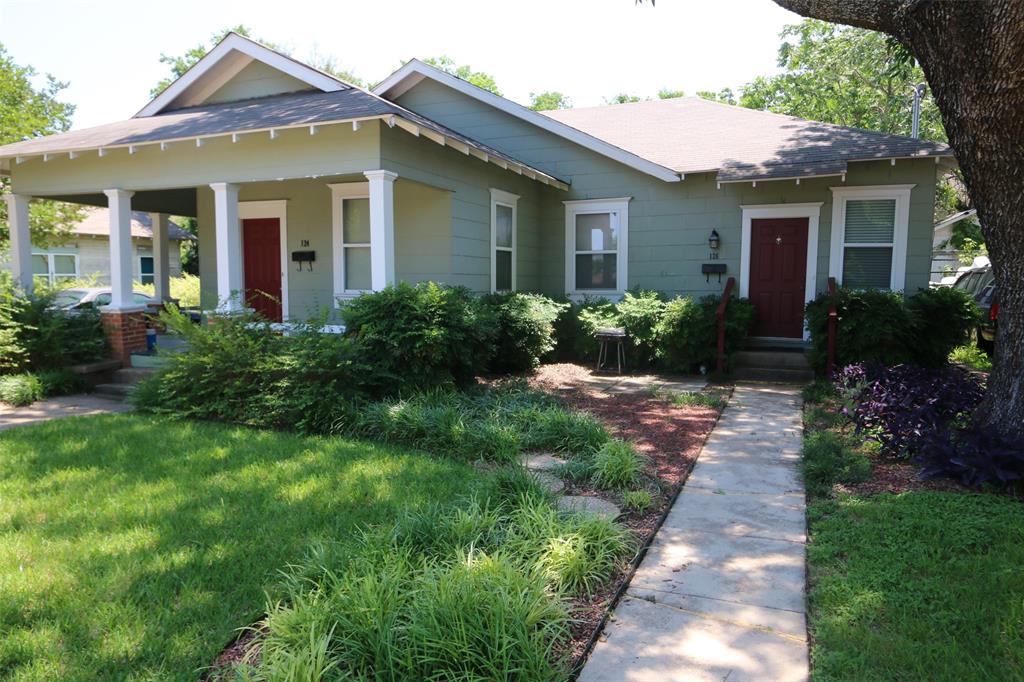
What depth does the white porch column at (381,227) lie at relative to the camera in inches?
319

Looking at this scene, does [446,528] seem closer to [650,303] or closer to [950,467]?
[950,467]

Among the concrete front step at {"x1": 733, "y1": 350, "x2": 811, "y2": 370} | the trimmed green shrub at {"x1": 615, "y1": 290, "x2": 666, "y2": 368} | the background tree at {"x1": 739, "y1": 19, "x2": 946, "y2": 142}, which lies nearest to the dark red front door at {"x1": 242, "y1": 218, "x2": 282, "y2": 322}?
the trimmed green shrub at {"x1": 615, "y1": 290, "x2": 666, "y2": 368}

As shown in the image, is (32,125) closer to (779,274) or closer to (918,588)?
(779,274)

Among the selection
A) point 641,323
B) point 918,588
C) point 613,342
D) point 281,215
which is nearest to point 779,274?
point 641,323

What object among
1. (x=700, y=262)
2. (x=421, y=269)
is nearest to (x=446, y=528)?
(x=421, y=269)

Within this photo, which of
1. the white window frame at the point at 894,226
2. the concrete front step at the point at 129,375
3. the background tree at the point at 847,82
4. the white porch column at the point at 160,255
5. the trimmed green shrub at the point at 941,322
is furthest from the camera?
the background tree at the point at 847,82

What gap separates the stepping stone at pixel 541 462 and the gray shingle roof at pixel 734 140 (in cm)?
620

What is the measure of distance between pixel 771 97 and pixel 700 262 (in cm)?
2106

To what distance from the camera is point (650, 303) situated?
1037 cm

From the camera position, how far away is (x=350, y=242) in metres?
10.6

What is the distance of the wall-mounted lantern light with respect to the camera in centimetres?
1088

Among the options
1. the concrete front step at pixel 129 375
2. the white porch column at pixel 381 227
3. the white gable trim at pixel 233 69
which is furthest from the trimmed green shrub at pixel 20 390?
the white gable trim at pixel 233 69

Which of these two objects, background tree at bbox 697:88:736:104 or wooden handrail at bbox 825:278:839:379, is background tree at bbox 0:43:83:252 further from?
background tree at bbox 697:88:736:104

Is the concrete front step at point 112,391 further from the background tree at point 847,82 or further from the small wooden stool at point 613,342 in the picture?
the background tree at point 847,82
